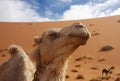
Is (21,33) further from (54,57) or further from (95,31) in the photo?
(54,57)

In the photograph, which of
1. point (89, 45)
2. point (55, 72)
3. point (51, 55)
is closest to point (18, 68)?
point (51, 55)

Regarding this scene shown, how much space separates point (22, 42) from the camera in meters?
51.6

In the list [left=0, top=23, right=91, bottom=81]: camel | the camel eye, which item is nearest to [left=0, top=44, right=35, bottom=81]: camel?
[left=0, top=23, right=91, bottom=81]: camel

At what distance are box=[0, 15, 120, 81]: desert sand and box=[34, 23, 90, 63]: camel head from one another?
21.5 m

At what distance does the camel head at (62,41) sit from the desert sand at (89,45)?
21.5 meters

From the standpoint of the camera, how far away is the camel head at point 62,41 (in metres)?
4.23

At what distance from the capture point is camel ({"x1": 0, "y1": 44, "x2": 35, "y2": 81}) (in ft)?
16.8

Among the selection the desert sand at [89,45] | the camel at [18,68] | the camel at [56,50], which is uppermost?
the camel at [56,50]

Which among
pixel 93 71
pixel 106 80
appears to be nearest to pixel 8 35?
pixel 93 71

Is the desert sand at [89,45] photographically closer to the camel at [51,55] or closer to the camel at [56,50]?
the camel at [51,55]

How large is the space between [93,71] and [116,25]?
Result: 87.8 feet

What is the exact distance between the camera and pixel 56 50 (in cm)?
459

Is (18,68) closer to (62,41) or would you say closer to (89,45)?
(62,41)

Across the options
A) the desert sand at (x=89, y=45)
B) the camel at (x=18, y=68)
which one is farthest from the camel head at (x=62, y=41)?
the desert sand at (x=89, y=45)
